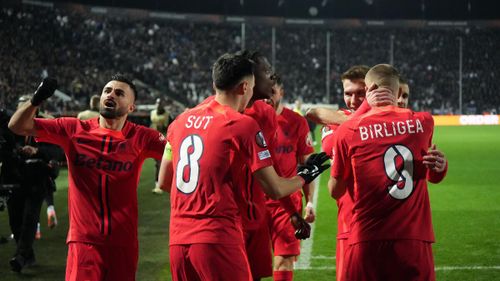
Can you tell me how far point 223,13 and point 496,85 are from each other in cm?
2415

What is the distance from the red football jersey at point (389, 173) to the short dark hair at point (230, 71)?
749mm

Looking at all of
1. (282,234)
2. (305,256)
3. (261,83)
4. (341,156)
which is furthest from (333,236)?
(341,156)

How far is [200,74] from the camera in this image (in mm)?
53750

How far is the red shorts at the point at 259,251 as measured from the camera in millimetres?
5465

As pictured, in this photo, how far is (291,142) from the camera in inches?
283

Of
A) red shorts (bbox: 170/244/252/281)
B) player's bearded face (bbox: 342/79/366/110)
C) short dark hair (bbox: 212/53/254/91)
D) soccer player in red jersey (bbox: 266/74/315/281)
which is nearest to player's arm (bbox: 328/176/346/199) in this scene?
red shorts (bbox: 170/244/252/281)

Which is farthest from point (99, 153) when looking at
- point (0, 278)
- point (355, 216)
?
point (0, 278)

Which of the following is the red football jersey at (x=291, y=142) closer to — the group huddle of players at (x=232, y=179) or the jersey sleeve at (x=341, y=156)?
the group huddle of players at (x=232, y=179)

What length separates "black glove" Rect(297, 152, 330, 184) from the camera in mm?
4422

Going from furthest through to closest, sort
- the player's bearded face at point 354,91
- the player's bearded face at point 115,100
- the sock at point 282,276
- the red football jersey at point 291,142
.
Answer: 1. the red football jersey at point 291,142
2. the sock at point 282,276
3. the player's bearded face at point 354,91
4. the player's bearded face at point 115,100

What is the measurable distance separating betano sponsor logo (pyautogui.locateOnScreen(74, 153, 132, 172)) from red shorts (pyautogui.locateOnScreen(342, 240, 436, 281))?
1785 mm

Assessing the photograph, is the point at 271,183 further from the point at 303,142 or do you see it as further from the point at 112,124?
the point at 303,142

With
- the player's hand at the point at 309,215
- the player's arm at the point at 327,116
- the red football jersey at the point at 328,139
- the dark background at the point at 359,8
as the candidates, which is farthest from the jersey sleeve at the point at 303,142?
the dark background at the point at 359,8

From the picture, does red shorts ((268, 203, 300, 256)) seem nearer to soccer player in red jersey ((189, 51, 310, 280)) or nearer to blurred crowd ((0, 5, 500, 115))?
soccer player in red jersey ((189, 51, 310, 280))
